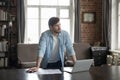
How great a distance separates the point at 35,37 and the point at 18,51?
789 mm

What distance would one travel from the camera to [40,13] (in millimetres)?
7570

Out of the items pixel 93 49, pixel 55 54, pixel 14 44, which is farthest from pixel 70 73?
pixel 14 44

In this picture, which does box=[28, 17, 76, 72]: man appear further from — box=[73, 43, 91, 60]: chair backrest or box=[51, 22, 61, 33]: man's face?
box=[73, 43, 91, 60]: chair backrest

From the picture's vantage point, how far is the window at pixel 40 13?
296 inches

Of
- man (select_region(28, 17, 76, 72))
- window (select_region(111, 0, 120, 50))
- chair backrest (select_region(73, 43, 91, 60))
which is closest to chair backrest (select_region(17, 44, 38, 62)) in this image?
chair backrest (select_region(73, 43, 91, 60))

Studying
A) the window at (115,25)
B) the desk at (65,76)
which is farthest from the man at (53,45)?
the window at (115,25)

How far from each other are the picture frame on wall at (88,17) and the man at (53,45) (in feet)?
12.5

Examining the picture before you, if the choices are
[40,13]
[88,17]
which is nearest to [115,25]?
[88,17]

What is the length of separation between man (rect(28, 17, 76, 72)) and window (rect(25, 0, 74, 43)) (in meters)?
3.71

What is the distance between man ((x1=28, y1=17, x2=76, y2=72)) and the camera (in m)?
3.72

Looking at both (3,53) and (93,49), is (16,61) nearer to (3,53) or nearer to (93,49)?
(3,53)

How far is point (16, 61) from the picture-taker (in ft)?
23.6

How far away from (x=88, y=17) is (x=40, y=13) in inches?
52.3

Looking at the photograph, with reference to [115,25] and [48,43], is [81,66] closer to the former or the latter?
[48,43]
